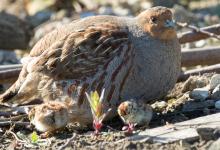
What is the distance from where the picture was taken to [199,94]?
5605 mm

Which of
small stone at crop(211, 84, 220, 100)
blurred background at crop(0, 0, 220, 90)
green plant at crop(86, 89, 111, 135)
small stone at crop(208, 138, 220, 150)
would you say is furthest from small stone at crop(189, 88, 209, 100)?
blurred background at crop(0, 0, 220, 90)

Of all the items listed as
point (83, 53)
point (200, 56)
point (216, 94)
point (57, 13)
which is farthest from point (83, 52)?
point (57, 13)

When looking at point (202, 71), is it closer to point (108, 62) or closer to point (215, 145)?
point (108, 62)

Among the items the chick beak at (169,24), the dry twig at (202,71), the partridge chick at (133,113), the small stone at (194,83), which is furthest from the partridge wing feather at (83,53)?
the dry twig at (202,71)

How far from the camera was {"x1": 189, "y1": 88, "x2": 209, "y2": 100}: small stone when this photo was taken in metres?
5.59

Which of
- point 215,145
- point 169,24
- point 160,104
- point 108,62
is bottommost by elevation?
point 160,104

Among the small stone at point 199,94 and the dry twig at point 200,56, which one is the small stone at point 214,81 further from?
the dry twig at point 200,56

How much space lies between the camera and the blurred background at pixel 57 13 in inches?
405

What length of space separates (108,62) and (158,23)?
48cm

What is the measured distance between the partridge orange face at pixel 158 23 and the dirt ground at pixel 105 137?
0.59 metres

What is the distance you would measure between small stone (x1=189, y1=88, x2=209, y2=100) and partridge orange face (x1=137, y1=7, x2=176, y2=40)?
1.84ft

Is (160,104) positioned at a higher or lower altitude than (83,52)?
lower

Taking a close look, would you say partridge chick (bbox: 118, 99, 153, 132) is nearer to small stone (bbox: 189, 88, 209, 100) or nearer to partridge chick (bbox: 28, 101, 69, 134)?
partridge chick (bbox: 28, 101, 69, 134)

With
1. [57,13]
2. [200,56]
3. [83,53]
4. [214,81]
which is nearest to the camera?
[83,53]
